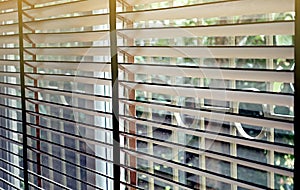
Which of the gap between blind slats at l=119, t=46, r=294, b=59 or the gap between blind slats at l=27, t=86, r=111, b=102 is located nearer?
the gap between blind slats at l=119, t=46, r=294, b=59

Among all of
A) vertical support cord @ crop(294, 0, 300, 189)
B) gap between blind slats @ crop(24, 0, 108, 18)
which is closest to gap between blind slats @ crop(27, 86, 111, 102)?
gap between blind slats @ crop(24, 0, 108, 18)

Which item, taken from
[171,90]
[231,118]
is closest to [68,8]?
[171,90]

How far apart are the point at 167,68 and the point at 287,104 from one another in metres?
0.38

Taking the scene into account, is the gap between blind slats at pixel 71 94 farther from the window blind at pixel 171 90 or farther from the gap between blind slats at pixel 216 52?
the gap between blind slats at pixel 216 52

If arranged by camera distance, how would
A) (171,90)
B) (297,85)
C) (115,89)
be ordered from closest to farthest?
(297,85) < (171,90) < (115,89)

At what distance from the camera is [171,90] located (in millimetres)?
1104

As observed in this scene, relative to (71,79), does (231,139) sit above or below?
below

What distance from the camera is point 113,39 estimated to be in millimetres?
1245

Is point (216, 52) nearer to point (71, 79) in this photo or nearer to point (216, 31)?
point (216, 31)

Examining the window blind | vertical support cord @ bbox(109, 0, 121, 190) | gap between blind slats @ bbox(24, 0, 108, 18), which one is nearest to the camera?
the window blind

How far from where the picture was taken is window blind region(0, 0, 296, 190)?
2.96ft

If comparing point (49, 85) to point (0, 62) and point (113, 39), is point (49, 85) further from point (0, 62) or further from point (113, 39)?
point (113, 39)

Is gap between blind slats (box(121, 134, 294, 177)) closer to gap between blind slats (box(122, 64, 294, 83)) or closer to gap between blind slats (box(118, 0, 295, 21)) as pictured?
gap between blind slats (box(122, 64, 294, 83))

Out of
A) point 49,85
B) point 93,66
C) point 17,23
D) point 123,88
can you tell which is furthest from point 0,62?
point 123,88
